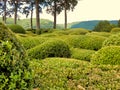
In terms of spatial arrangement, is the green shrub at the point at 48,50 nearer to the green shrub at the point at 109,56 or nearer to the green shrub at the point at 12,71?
the green shrub at the point at 109,56

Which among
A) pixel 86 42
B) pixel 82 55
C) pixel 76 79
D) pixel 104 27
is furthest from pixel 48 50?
pixel 104 27

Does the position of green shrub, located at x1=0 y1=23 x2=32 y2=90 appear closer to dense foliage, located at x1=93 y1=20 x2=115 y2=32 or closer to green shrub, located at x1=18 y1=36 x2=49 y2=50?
green shrub, located at x1=18 y1=36 x2=49 y2=50

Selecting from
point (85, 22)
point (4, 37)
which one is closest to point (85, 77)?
point (4, 37)

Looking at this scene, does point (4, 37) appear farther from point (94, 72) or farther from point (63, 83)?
point (94, 72)

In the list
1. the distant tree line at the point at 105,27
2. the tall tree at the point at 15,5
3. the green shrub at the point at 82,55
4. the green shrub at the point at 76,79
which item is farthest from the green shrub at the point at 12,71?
the tall tree at the point at 15,5

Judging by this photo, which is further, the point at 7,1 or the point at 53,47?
the point at 7,1

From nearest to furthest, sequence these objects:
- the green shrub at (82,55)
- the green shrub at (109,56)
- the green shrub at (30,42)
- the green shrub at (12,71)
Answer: the green shrub at (12,71) → the green shrub at (109,56) → the green shrub at (82,55) → the green shrub at (30,42)

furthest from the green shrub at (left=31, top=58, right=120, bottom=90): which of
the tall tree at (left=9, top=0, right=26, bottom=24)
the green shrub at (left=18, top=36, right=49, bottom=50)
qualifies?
the tall tree at (left=9, top=0, right=26, bottom=24)

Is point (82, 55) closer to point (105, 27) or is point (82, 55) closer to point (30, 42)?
point (30, 42)

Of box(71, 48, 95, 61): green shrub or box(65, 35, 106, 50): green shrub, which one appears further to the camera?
box(65, 35, 106, 50): green shrub

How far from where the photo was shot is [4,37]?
554 cm

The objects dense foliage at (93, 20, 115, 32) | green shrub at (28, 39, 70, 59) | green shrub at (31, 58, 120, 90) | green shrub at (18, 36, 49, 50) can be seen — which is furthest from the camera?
dense foliage at (93, 20, 115, 32)

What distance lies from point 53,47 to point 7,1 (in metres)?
47.7

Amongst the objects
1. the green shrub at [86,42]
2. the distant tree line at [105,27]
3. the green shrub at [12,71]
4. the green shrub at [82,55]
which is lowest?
the distant tree line at [105,27]
